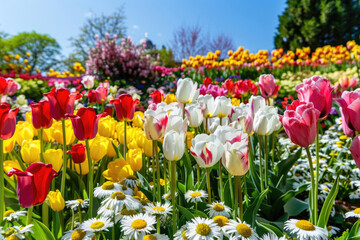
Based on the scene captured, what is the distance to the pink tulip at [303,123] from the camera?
1253 millimetres

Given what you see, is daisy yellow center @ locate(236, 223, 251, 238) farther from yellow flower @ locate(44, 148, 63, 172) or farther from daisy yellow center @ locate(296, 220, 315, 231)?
yellow flower @ locate(44, 148, 63, 172)

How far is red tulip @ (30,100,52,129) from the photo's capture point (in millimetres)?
1621

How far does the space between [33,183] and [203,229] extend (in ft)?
2.17

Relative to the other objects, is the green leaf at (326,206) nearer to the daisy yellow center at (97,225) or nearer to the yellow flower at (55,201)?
the daisy yellow center at (97,225)

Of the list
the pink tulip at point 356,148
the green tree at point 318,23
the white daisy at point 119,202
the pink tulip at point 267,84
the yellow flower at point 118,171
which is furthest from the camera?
the green tree at point 318,23

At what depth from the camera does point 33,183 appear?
1.08 metres

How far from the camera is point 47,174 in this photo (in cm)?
111

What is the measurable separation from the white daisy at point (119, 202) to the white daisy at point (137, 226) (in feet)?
0.35

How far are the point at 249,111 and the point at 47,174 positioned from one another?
3.88ft

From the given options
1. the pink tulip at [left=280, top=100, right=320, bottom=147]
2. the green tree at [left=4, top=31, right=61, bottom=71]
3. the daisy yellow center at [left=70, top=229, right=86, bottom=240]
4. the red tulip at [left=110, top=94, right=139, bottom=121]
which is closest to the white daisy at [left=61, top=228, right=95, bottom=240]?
the daisy yellow center at [left=70, top=229, right=86, bottom=240]

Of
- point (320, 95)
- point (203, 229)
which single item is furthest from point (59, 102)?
point (320, 95)

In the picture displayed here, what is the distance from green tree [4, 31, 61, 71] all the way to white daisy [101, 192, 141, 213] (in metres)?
35.3

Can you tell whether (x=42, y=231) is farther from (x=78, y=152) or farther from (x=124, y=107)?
(x=124, y=107)

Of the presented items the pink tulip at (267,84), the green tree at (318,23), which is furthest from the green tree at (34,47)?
the pink tulip at (267,84)
